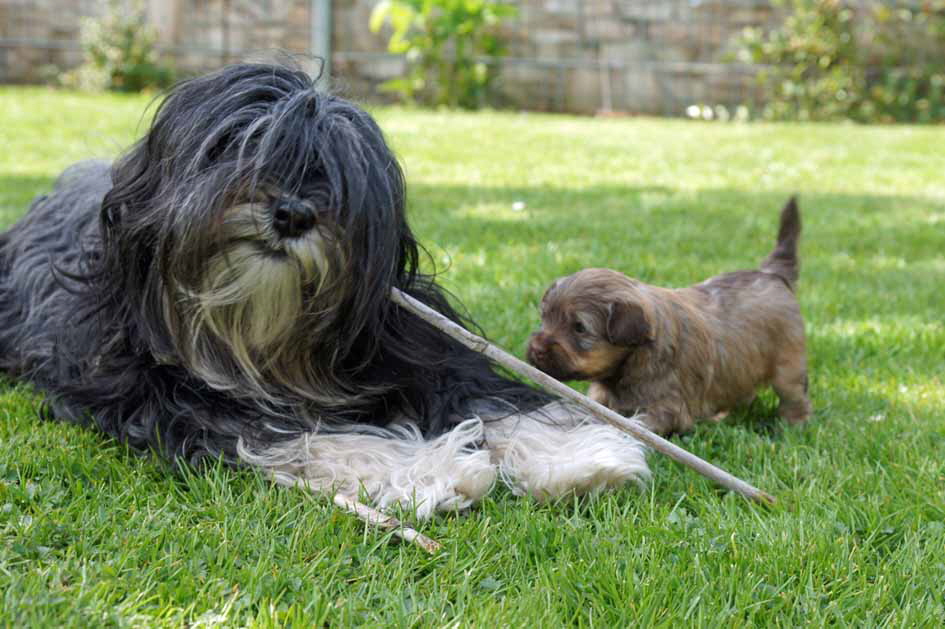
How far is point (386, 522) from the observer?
8.63 feet

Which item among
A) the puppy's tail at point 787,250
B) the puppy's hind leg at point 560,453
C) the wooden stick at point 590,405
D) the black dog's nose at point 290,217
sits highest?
the black dog's nose at point 290,217

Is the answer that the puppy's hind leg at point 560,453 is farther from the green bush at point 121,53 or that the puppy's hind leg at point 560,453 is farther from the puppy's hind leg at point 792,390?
the green bush at point 121,53

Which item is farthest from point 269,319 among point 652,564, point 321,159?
point 652,564

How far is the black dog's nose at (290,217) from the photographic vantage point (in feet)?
8.75

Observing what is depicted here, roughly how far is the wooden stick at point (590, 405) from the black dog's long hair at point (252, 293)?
11 centimetres

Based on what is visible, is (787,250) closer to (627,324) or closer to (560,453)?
(627,324)

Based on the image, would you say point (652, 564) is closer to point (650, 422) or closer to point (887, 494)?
point (887, 494)

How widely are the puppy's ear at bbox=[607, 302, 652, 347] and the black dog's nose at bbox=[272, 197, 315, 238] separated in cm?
110

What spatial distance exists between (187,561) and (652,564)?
1.01m

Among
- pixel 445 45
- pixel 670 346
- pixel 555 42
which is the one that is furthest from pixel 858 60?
pixel 670 346

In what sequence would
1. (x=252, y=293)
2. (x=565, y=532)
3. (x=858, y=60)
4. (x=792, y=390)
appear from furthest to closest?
(x=858, y=60) → (x=792, y=390) → (x=252, y=293) → (x=565, y=532)

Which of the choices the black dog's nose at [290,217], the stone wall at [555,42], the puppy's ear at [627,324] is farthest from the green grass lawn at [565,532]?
the stone wall at [555,42]

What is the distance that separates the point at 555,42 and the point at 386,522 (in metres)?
13.4

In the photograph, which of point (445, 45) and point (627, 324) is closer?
point (627, 324)
